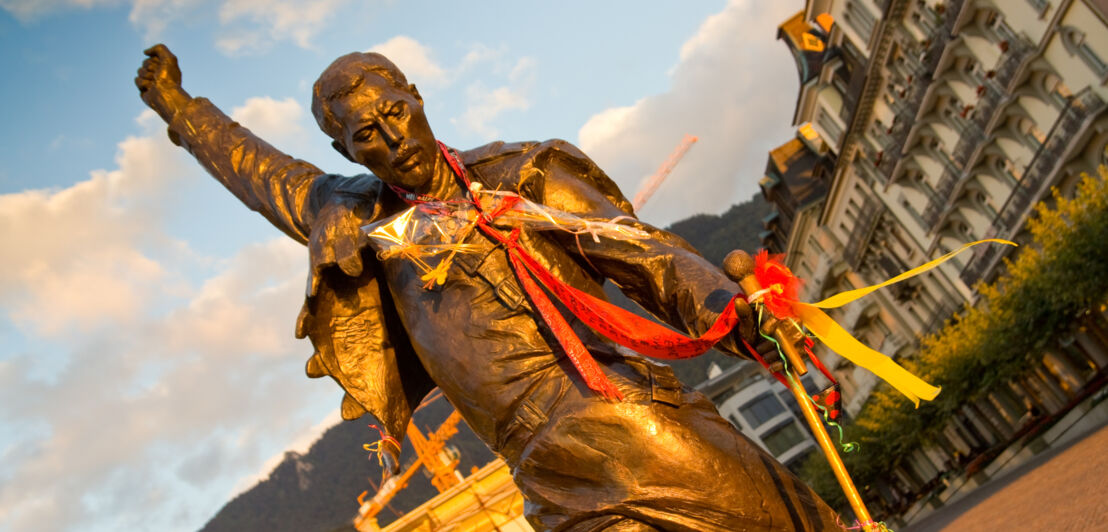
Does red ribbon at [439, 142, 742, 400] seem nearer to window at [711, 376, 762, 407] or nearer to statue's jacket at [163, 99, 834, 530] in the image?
statue's jacket at [163, 99, 834, 530]

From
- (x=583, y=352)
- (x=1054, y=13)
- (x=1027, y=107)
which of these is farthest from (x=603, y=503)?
(x=1027, y=107)

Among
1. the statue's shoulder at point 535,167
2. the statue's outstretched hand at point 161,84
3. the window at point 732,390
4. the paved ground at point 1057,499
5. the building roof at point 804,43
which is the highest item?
the building roof at point 804,43

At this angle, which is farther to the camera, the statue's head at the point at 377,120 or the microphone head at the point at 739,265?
the statue's head at the point at 377,120

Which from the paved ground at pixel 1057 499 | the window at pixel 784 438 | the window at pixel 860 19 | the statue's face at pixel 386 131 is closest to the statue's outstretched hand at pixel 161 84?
the statue's face at pixel 386 131

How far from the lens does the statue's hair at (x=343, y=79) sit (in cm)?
402

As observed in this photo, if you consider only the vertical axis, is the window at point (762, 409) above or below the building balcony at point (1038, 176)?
above

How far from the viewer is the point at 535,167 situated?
412 centimetres

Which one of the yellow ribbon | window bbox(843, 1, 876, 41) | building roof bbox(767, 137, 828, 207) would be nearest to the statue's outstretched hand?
the yellow ribbon

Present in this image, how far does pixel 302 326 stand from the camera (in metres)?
4.16

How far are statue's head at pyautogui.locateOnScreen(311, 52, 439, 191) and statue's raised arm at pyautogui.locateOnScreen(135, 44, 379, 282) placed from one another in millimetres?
288

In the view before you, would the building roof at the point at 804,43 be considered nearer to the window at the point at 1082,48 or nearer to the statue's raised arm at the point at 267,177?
the window at the point at 1082,48

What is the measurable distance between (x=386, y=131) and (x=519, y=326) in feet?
3.08

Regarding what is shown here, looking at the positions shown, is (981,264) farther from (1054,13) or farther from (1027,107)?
(1054,13)

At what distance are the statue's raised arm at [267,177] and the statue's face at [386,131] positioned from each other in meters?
0.31
